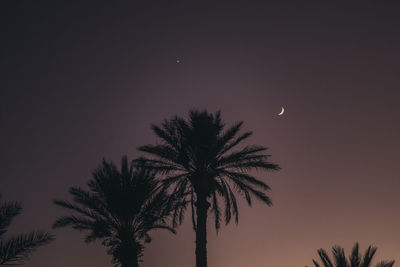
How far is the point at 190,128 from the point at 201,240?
579cm

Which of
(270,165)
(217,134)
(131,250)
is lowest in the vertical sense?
(131,250)

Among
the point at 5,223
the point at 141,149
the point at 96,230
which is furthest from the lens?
the point at 141,149

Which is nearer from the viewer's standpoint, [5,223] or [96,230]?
[5,223]

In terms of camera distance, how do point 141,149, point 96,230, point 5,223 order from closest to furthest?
1. point 5,223
2. point 96,230
3. point 141,149

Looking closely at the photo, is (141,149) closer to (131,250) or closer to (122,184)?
(122,184)

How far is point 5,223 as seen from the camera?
10.9m

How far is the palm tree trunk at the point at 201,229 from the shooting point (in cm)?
2484

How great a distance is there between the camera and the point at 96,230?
24375 mm

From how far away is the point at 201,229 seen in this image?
25.1m

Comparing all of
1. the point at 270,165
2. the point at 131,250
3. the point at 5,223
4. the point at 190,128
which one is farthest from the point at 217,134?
the point at 5,223

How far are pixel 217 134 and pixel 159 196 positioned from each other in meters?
Result: 4.42

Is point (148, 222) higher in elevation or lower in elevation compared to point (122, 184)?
lower

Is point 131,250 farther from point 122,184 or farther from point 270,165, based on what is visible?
point 270,165

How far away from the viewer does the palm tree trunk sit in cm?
2484
